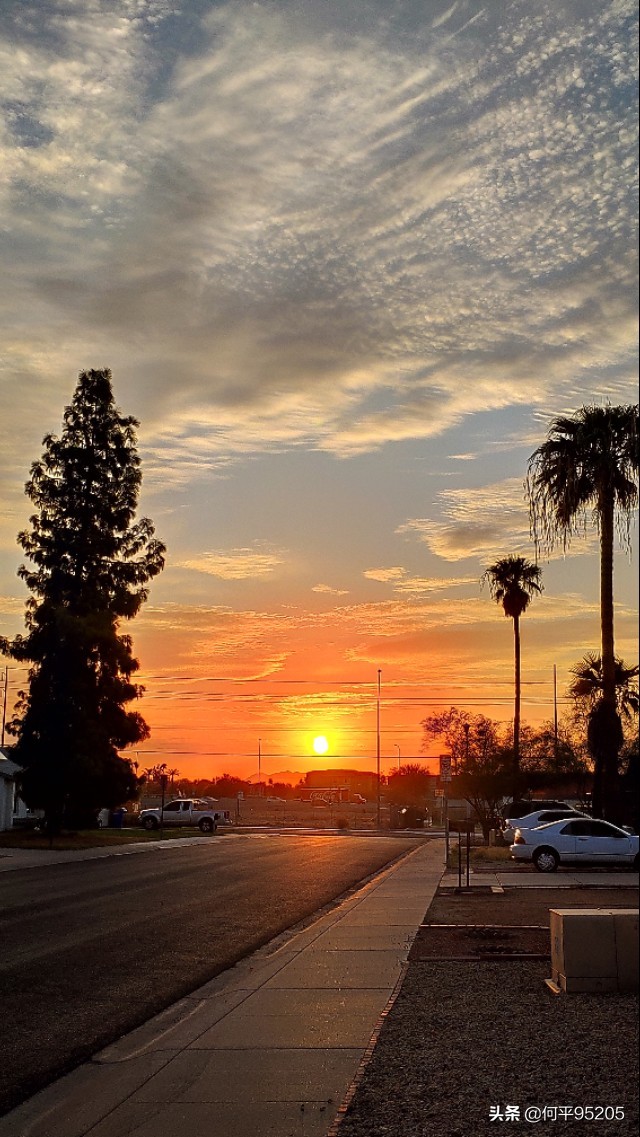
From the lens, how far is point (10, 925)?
1705 cm

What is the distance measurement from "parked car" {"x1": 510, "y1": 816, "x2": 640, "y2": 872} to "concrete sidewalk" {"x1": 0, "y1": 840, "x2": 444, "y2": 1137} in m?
16.4

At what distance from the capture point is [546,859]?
29359 mm

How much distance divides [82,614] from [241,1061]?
39730mm

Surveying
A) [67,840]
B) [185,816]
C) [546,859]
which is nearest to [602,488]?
[546,859]

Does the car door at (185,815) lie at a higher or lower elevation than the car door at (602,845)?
lower

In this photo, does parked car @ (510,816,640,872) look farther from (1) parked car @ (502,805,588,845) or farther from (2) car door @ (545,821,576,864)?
(1) parked car @ (502,805,588,845)

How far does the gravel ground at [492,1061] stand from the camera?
668 centimetres

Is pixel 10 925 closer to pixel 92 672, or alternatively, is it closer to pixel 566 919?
pixel 566 919

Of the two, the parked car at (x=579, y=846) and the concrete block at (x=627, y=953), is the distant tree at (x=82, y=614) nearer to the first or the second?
the parked car at (x=579, y=846)

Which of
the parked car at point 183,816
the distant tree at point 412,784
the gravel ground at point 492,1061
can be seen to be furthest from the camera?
the distant tree at point 412,784

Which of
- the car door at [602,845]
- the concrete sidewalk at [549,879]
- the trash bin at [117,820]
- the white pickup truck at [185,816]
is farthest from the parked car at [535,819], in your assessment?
the trash bin at [117,820]

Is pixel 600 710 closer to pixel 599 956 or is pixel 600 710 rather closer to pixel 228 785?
pixel 599 956

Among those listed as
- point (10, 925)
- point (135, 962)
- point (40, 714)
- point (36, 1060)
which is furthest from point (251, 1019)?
point (40, 714)

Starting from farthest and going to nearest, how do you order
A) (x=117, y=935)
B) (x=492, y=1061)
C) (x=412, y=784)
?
(x=412, y=784) < (x=117, y=935) < (x=492, y=1061)
